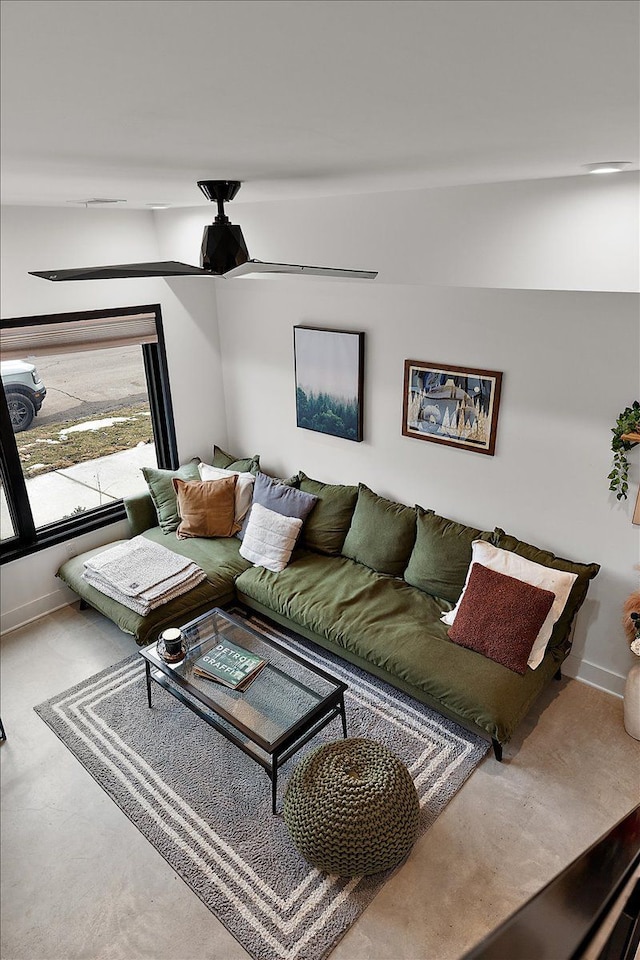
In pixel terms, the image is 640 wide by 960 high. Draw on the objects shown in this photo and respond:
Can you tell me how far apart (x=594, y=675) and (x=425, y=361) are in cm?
203

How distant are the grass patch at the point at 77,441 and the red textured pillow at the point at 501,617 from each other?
2.70 m

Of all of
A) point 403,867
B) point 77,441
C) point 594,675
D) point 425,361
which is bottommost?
point 403,867

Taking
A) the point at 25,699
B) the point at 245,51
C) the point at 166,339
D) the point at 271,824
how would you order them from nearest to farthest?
the point at 245,51 → the point at 271,824 → the point at 25,699 → the point at 166,339

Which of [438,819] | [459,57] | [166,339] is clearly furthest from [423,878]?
[166,339]

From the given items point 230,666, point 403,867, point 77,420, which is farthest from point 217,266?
point 403,867

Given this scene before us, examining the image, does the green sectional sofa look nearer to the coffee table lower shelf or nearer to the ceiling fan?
the coffee table lower shelf

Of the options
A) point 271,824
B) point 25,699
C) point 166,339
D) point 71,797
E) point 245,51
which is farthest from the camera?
point 166,339

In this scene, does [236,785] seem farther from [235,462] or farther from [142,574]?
[235,462]

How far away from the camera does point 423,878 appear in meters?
2.32

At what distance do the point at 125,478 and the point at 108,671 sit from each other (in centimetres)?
153

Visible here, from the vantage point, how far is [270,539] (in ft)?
12.6

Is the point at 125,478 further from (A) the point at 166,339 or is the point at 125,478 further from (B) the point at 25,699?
(B) the point at 25,699

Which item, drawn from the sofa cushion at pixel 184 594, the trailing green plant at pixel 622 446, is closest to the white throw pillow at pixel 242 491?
the sofa cushion at pixel 184 594

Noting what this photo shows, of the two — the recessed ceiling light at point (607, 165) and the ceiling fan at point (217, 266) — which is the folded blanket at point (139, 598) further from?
the recessed ceiling light at point (607, 165)
